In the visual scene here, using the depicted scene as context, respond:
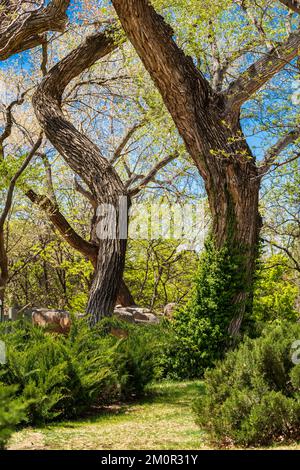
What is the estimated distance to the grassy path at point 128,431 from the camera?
17.5ft

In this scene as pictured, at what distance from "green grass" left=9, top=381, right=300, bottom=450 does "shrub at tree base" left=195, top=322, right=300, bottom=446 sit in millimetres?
226

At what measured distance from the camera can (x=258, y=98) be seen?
40.4 ft

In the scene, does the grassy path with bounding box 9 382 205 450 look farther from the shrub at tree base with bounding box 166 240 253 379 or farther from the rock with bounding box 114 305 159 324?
the rock with bounding box 114 305 159 324

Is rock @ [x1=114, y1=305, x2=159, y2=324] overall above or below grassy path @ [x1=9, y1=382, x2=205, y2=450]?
above

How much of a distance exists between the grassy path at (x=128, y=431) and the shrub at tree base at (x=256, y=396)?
30 centimetres

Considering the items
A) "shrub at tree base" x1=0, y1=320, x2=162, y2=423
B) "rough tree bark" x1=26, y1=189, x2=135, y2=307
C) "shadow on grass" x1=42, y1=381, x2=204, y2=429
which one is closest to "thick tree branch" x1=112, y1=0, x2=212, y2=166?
"shrub at tree base" x1=0, y1=320, x2=162, y2=423

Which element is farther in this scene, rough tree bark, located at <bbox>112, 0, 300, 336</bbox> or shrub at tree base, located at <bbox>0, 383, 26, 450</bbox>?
rough tree bark, located at <bbox>112, 0, 300, 336</bbox>

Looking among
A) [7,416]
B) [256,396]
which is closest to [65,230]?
[256,396]

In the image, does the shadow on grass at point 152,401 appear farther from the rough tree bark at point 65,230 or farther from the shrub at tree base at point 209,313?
the rough tree bark at point 65,230

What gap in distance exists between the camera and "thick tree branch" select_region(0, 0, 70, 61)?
10.6 metres

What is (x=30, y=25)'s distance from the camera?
1075 centimetres

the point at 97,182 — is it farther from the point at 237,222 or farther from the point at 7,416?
the point at 7,416

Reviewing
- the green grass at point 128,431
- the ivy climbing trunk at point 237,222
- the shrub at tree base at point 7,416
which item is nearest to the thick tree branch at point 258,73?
the ivy climbing trunk at point 237,222

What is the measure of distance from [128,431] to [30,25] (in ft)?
26.0
